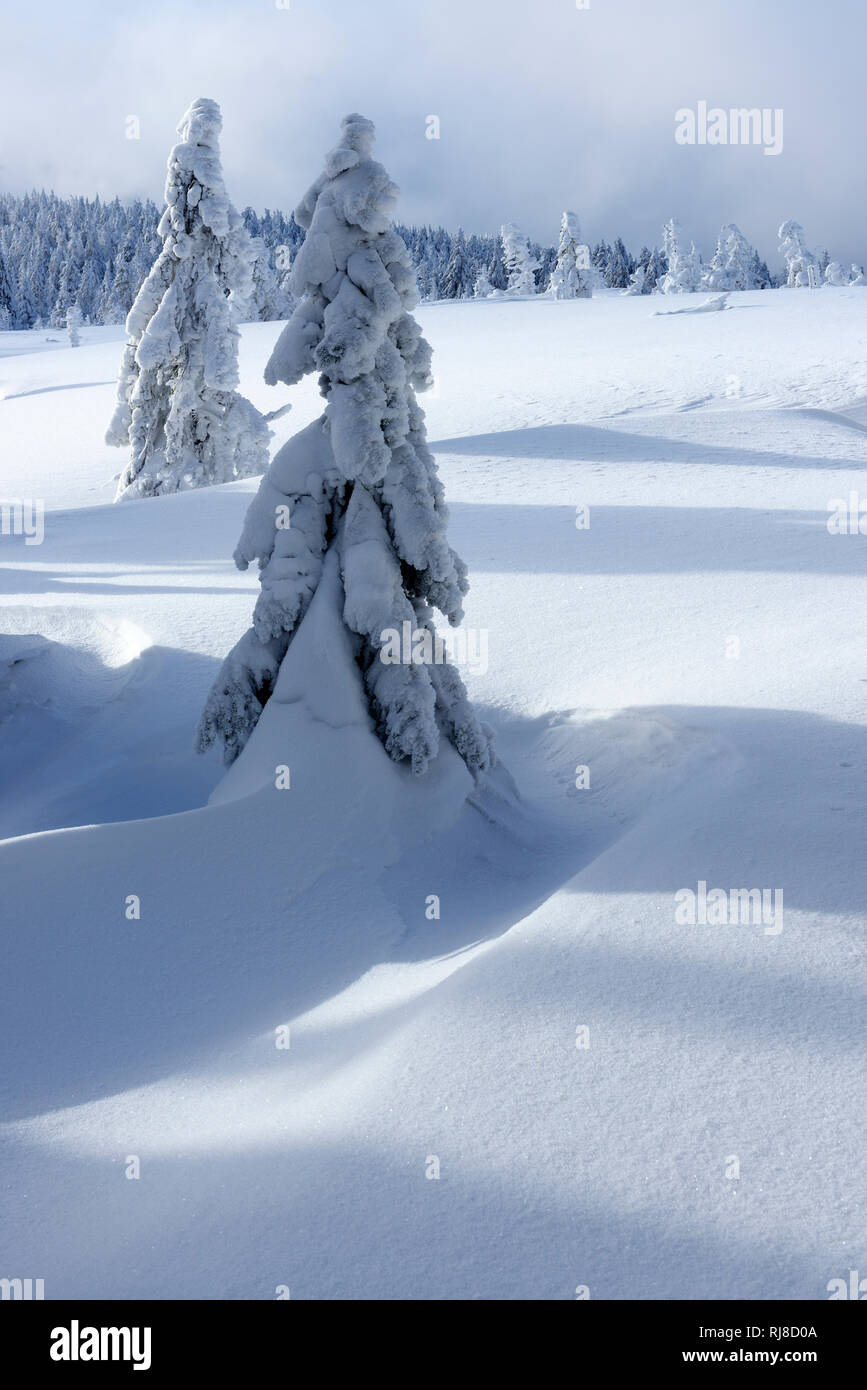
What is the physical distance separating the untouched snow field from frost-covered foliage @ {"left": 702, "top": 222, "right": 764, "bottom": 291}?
2709 inches

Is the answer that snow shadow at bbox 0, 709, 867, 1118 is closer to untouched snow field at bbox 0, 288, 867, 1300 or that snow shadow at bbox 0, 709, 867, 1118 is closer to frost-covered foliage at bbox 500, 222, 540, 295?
untouched snow field at bbox 0, 288, 867, 1300

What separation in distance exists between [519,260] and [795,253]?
1994 cm

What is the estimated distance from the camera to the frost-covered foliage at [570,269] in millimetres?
68062

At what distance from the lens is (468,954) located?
5379 millimetres

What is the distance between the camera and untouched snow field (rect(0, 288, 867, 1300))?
3.35 metres

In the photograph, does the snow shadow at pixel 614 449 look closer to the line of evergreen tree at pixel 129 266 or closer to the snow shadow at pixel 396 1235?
the snow shadow at pixel 396 1235

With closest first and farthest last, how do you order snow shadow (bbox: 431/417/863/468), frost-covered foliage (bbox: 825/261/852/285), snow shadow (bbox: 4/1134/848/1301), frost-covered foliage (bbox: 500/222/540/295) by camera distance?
snow shadow (bbox: 4/1134/848/1301)
snow shadow (bbox: 431/417/863/468)
frost-covered foliage (bbox: 500/222/540/295)
frost-covered foliage (bbox: 825/261/852/285)

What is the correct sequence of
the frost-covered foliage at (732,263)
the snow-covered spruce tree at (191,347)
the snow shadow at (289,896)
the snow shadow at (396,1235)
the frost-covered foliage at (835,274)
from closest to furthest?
the snow shadow at (396,1235), the snow shadow at (289,896), the snow-covered spruce tree at (191,347), the frost-covered foliage at (732,263), the frost-covered foliage at (835,274)

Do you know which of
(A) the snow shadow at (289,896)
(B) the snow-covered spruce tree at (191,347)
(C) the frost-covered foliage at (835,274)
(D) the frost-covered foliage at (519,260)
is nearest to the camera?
(A) the snow shadow at (289,896)

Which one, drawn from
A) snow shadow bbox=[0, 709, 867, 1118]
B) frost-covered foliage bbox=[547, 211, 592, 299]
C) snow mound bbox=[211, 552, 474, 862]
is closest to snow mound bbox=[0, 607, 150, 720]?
snow mound bbox=[211, 552, 474, 862]

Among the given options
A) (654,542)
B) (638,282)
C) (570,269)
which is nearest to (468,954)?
(654,542)

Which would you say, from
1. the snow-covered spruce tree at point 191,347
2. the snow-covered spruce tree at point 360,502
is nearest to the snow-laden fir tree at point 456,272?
the snow-covered spruce tree at point 191,347

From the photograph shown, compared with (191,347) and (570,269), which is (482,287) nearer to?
(570,269)

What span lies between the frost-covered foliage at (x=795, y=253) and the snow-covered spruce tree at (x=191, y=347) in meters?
62.9
